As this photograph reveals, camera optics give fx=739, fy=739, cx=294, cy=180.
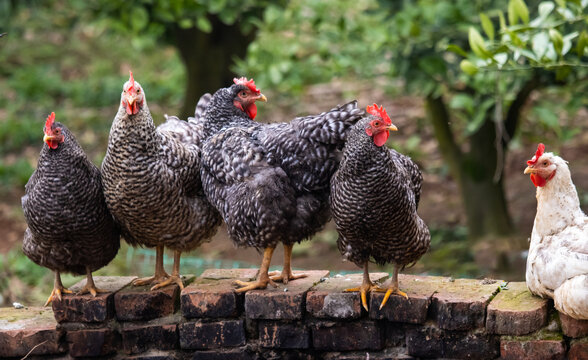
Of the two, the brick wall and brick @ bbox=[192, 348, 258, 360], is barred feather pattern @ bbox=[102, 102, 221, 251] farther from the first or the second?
brick @ bbox=[192, 348, 258, 360]

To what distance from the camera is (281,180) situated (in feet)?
10.5

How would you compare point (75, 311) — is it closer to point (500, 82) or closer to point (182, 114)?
point (500, 82)

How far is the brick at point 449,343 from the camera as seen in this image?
9.88 ft

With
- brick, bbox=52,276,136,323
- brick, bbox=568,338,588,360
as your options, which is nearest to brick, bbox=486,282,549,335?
brick, bbox=568,338,588,360

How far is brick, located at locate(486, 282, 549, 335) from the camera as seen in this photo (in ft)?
9.61

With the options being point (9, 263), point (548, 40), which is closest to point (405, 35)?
point (548, 40)

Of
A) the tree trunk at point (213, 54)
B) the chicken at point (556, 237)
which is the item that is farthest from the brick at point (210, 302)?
the tree trunk at point (213, 54)

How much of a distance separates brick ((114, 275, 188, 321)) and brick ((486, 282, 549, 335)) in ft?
4.65

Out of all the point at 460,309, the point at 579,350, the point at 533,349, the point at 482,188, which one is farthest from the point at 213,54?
the point at 579,350

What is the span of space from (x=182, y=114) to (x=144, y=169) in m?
3.71

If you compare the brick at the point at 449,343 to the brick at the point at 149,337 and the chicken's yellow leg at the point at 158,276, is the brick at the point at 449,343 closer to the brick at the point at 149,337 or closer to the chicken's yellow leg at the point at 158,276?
the brick at the point at 149,337

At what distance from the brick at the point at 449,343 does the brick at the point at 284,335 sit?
0.45 meters

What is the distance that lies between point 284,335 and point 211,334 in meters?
0.34

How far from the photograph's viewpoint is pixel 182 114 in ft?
22.5
